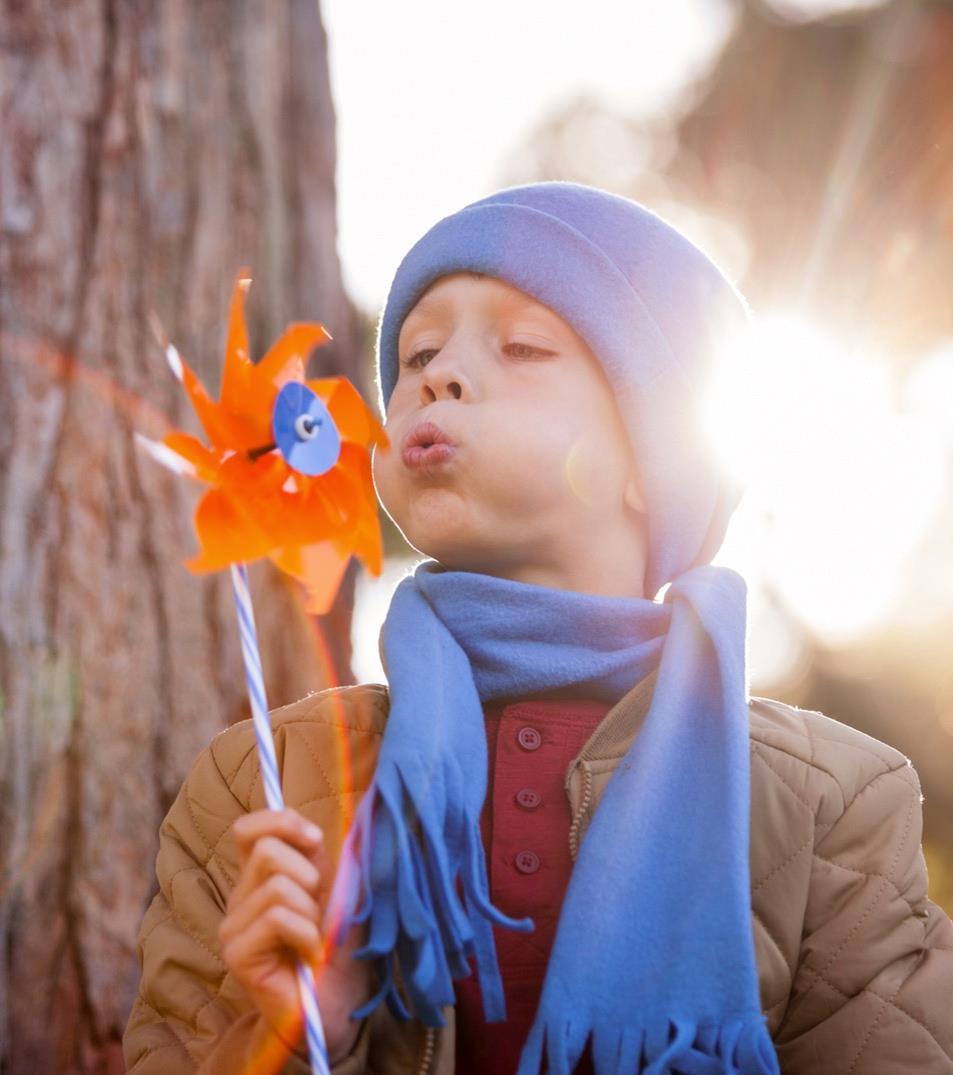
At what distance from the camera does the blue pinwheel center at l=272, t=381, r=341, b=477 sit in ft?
5.43

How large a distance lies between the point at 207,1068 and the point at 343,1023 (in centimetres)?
18

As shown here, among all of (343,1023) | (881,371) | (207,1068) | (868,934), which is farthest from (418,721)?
(881,371)

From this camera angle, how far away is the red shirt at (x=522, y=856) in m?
1.72

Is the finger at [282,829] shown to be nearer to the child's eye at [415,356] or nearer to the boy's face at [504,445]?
the boy's face at [504,445]

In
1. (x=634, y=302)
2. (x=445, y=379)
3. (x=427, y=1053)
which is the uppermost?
(x=634, y=302)

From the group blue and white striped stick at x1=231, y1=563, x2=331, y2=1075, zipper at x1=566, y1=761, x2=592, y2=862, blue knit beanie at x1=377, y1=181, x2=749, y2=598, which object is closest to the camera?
blue and white striped stick at x1=231, y1=563, x2=331, y2=1075

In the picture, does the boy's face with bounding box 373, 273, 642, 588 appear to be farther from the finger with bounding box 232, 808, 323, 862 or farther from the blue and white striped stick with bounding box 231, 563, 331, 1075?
the finger with bounding box 232, 808, 323, 862

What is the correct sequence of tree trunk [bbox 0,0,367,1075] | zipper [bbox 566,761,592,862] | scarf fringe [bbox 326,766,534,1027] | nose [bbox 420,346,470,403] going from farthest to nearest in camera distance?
tree trunk [bbox 0,0,367,1075] < nose [bbox 420,346,470,403] < zipper [bbox 566,761,592,862] < scarf fringe [bbox 326,766,534,1027]

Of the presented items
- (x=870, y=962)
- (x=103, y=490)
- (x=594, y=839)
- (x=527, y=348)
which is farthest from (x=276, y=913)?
(x=103, y=490)

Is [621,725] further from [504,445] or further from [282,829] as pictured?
[282,829]

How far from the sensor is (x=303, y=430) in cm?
167

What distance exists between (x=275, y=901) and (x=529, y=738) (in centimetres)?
49

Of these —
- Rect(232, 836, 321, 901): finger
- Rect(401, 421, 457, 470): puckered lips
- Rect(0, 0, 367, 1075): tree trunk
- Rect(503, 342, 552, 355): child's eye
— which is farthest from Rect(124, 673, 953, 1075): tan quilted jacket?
Rect(0, 0, 367, 1075): tree trunk

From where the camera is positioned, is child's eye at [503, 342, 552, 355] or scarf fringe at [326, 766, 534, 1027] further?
child's eye at [503, 342, 552, 355]
